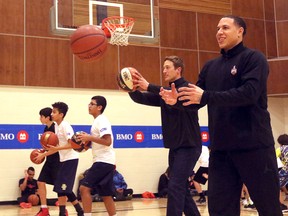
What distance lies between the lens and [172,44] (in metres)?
14.0

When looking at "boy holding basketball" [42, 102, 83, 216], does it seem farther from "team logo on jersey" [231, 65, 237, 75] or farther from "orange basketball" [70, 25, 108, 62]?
"team logo on jersey" [231, 65, 237, 75]

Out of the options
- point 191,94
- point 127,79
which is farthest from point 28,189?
point 191,94

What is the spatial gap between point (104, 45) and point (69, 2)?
5152 millimetres

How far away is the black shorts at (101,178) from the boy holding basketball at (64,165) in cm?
69

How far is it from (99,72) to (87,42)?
6.53m

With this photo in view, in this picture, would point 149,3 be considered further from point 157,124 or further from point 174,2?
point 157,124

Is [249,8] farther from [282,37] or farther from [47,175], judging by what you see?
[47,175]

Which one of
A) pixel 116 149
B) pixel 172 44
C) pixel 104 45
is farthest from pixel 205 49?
pixel 104 45

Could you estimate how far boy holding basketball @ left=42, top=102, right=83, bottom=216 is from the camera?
698cm

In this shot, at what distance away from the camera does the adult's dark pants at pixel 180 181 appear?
496cm

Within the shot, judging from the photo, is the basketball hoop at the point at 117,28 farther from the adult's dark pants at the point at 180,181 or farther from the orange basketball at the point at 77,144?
the adult's dark pants at the point at 180,181

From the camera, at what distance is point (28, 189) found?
11.3 metres

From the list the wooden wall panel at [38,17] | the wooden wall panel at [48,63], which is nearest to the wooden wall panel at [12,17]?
the wooden wall panel at [38,17]

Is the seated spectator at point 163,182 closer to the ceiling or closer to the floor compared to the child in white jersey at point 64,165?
closer to the floor
